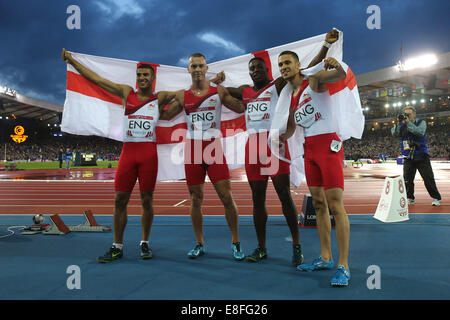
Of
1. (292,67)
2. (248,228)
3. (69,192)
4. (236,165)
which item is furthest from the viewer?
(69,192)

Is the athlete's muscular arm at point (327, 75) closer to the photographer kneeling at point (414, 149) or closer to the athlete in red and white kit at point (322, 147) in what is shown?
the athlete in red and white kit at point (322, 147)

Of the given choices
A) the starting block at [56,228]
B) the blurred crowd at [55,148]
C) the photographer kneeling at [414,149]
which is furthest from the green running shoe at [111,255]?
the blurred crowd at [55,148]

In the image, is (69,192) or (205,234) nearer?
(205,234)

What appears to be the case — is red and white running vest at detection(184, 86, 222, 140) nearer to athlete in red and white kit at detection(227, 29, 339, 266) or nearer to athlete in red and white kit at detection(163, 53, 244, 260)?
athlete in red and white kit at detection(163, 53, 244, 260)

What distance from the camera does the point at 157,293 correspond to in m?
2.42

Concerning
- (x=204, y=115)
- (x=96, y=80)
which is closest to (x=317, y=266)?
(x=204, y=115)

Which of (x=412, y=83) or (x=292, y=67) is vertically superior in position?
(x=412, y=83)

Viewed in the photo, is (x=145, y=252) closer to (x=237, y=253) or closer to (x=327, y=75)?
(x=237, y=253)

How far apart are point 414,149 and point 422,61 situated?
32911 millimetres

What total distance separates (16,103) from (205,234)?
46.3m

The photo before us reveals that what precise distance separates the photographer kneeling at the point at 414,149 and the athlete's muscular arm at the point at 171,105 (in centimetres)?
497
